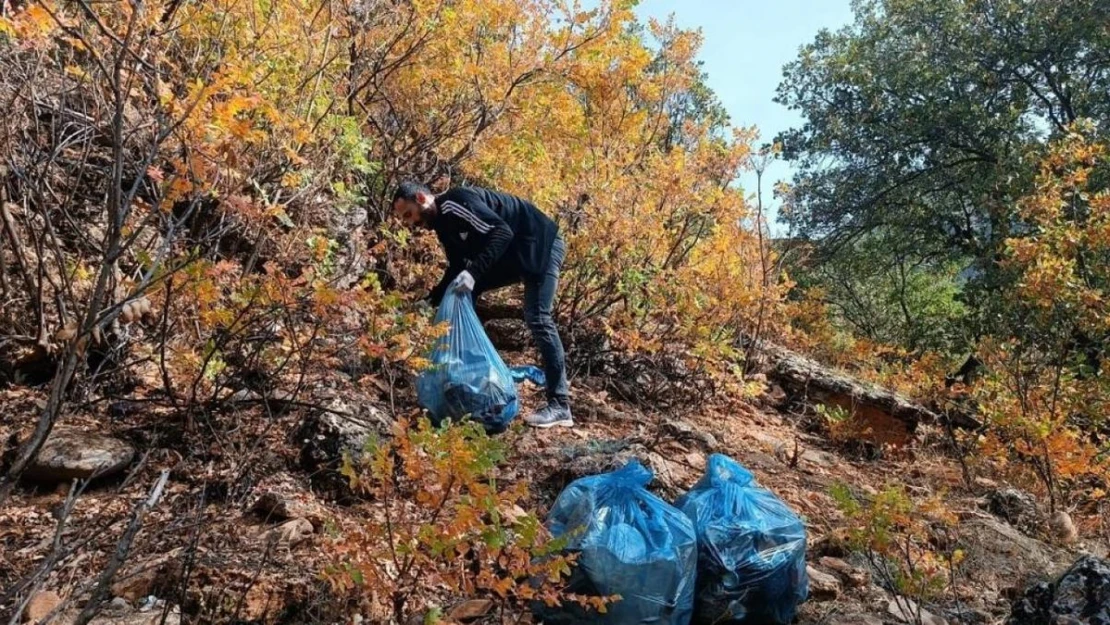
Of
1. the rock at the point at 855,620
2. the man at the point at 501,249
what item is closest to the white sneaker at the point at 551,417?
the man at the point at 501,249

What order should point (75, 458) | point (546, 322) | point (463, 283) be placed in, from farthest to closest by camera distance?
point (546, 322) < point (463, 283) < point (75, 458)

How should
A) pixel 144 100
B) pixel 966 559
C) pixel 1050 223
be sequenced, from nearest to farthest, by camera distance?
pixel 144 100
pixel 966 559
pixel 1050 223

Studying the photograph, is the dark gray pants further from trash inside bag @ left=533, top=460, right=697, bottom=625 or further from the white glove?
trash inside bag @ left=533, top=460, right=697, bottom=625

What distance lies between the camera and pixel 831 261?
10.6 metres

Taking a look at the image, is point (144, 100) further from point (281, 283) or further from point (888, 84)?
point (888, 84)

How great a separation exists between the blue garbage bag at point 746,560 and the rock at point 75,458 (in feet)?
6.77

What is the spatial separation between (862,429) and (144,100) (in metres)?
4.78

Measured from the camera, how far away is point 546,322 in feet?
11.9

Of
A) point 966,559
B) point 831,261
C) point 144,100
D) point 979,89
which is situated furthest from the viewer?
point 831,261

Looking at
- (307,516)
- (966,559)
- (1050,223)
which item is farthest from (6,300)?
(1050,223)

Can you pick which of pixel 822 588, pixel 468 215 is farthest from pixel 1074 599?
pixel 468 215

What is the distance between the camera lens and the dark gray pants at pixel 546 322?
11.9 feet

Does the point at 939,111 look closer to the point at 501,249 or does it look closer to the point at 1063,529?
the point at 1063,529

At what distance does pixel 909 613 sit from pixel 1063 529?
1.80 m
